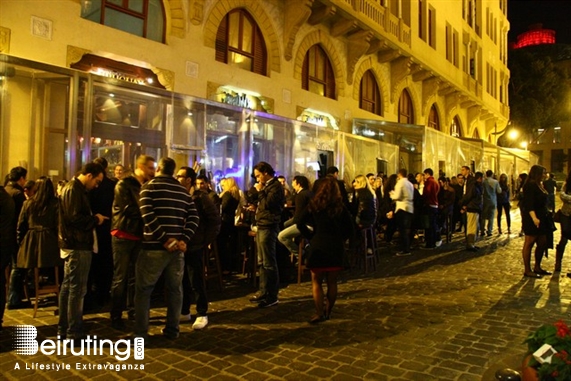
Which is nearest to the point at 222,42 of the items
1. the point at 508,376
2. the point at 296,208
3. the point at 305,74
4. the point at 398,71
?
the point at 305,74

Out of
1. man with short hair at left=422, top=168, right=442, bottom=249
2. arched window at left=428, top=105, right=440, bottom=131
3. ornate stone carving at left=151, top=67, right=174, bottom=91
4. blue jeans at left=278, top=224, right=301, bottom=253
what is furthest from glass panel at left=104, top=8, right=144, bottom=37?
arched window at left=428, top=105, right=440, bottom=131

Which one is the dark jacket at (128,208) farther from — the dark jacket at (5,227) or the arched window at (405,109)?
the arched window at (405,109)

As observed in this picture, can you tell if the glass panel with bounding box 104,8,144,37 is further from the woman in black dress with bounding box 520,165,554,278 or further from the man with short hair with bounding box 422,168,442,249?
the woman in black dress with bounding box 520,165,554,278

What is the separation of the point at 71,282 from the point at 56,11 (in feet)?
20.1

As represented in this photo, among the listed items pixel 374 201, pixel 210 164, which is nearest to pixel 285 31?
pixel 210 164

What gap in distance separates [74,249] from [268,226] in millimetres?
2399

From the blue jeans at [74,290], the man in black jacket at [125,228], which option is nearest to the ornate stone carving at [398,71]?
the man in black jacket at [125,228]

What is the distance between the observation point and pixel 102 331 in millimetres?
4840

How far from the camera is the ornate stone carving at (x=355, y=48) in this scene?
15719mm

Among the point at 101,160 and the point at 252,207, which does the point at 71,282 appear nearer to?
the point at 101,160

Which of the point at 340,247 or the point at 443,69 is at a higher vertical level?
the point at 443,69

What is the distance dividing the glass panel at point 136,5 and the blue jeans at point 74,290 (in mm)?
7203

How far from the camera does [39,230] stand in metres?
5.44

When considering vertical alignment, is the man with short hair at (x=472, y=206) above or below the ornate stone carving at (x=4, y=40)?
below
